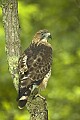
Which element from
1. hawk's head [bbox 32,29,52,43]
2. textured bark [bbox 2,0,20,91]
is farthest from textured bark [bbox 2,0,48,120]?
hawk's head [bbox 32,29,52,43]

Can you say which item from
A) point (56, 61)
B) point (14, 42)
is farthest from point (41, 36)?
point (56, 61)

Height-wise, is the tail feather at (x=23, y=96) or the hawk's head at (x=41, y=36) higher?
the hawk's head at (x=41, y=36)

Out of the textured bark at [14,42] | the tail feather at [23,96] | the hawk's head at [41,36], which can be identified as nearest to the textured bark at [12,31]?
the textured bark at [14,42]

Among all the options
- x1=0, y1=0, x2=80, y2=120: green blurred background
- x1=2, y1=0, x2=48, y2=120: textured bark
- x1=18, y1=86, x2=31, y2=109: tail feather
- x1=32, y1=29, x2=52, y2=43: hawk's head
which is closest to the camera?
x1=2, y1=0, x2=48, y2=120: textured bark

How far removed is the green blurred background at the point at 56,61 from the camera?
9906 millimetres

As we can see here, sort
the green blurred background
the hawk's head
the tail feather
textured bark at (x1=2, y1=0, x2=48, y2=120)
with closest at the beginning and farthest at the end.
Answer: textured bark at (x1=2, y1=0, x2=48, y2=120), the tail feather, the hawk's head, the green blurred background

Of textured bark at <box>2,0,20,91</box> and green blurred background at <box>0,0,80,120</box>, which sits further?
green blurred background at <box>0,0,80,120</box>

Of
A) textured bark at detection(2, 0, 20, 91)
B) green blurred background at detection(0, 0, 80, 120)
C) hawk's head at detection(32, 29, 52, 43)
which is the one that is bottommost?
green blurred background at detection(0, 0, 80, 120)

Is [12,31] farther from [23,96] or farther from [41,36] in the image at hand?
[41,36]

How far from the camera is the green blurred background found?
32.5 ft

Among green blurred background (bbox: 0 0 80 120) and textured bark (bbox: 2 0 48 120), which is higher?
textured bark (bbox: 2 0 48 120)

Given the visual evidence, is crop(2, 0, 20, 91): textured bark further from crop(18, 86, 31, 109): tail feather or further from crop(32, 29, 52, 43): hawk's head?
crop(32, 29, 52, 43): hawk's head

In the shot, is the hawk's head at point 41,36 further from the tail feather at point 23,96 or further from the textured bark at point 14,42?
the textured bark at point 14,42

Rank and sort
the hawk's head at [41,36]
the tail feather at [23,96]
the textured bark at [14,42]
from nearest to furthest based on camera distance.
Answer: the textured bark at [14,42] → the tail feather at [23,96] → the hawk's head at [41,36]
